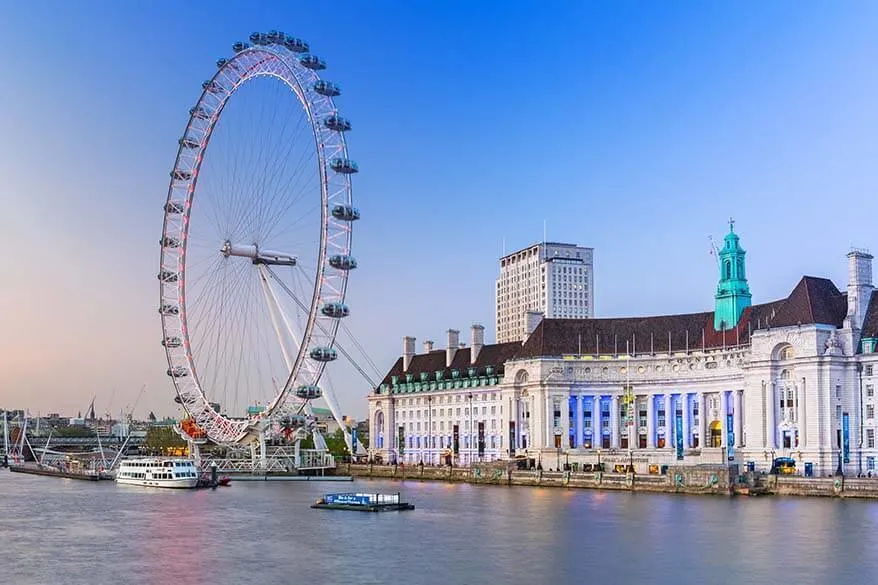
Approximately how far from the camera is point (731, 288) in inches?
4980

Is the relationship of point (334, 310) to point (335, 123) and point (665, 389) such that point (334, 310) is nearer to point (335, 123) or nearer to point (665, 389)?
point (335, 123)

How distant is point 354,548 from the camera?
193 ft

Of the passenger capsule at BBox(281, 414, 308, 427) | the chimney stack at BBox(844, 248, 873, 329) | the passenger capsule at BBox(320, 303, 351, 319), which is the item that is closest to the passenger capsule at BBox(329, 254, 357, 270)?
the passenger capsule at BBox(320, 303, 351, 319)

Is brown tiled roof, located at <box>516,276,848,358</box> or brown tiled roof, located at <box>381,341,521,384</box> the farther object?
brown tiled roof, located at <box>381,341,521,384</box>

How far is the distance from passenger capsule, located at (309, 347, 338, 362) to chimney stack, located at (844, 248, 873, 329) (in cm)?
4589

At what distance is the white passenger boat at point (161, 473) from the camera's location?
116 metres

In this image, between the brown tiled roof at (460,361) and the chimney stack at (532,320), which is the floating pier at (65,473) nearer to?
the brown tiled roof at (460,361)

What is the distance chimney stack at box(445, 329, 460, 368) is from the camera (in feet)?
507

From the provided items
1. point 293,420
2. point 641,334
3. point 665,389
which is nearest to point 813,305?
point 665,389

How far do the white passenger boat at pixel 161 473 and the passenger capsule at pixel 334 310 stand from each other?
92.5ft

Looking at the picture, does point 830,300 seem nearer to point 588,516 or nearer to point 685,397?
point 685,397

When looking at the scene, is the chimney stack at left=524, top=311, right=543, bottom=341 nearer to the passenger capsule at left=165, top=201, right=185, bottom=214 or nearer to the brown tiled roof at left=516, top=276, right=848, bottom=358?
the brown tiled roof at left=516, top=276, right=848, bottom=358

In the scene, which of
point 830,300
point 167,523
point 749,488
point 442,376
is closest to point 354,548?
point 167,523

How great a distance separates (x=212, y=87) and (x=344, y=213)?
57.6ft
